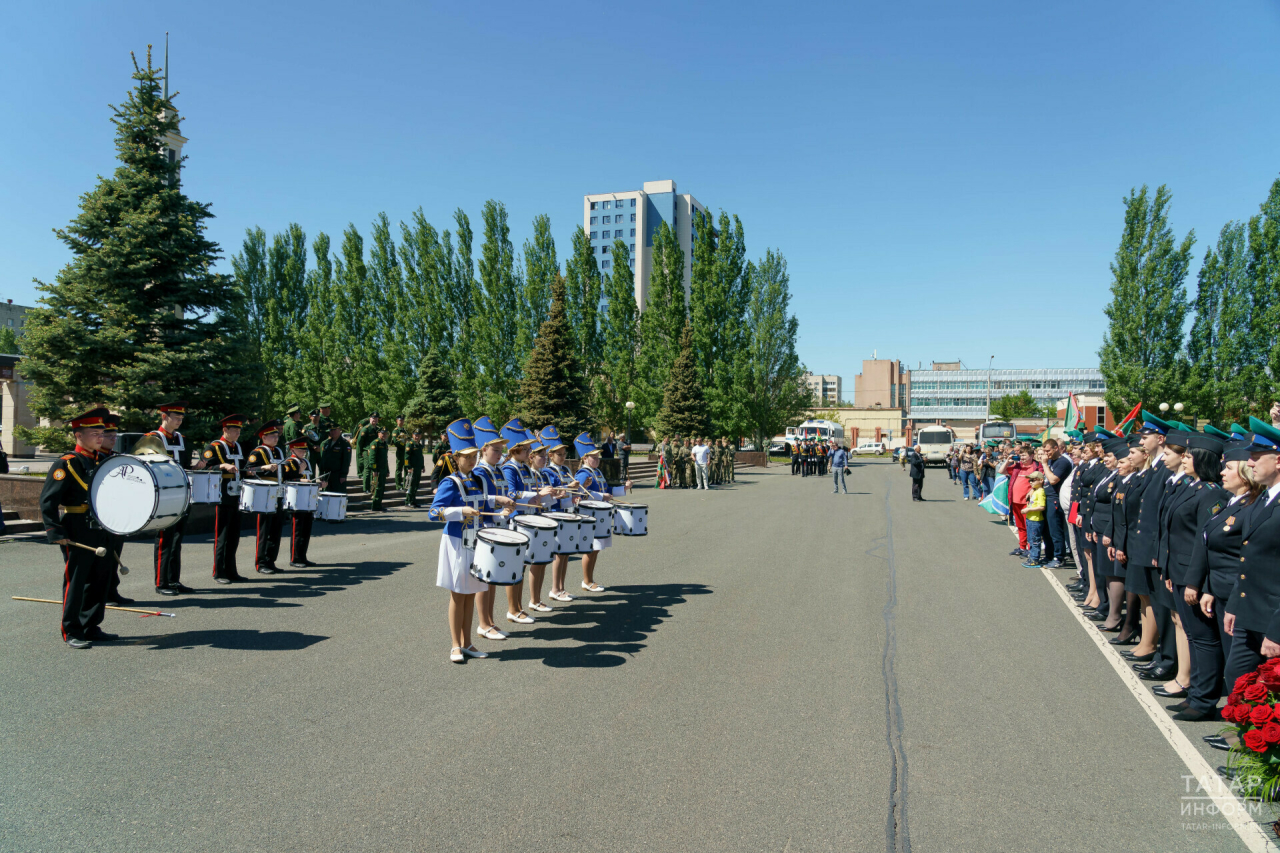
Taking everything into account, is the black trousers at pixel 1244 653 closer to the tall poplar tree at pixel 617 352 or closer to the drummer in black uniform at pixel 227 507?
the drummer in black uniform at pixel 227 507

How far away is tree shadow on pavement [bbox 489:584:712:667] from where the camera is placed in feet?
21.5

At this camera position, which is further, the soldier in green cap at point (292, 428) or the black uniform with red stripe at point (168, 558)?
the soldier in green cap at point (292, 428)

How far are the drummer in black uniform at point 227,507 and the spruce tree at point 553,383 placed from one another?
25.9 metres

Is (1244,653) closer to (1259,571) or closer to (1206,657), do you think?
(1259,571)

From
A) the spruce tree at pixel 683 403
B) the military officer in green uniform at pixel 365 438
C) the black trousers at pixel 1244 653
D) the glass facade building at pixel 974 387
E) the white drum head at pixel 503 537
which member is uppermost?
the glass facade building at pixel 974 387

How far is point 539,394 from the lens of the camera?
36062 mm

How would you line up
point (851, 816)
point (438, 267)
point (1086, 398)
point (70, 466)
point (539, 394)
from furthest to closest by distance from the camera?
1. point (1086, 398)
2. point (438, 267)
3. point (539, 394)
4. point (70, 466)
5. point (851, 816)

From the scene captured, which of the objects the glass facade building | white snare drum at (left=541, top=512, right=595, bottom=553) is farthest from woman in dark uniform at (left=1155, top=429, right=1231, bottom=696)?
the glass facade building

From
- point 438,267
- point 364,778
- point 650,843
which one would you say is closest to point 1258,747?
point 650,843

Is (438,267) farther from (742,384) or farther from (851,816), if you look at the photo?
(851,816)

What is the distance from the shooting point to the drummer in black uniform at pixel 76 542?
6457 millimetres

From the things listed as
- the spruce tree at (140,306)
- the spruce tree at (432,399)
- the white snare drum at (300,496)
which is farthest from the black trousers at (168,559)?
the spruce tree at (432,399)

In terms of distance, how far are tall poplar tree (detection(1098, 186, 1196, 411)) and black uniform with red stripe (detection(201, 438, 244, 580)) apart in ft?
168

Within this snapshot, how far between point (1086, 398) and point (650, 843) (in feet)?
206
